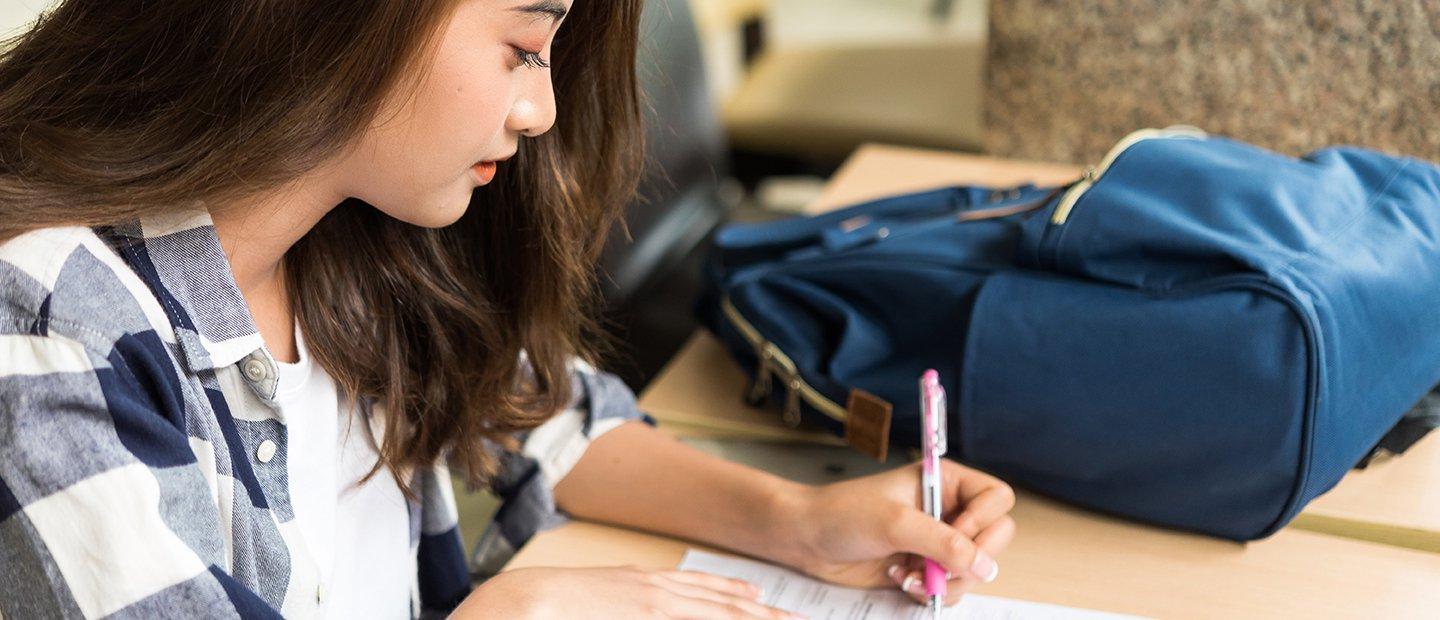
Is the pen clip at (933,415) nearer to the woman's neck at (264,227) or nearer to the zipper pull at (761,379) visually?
the zipper pull at (761,379)

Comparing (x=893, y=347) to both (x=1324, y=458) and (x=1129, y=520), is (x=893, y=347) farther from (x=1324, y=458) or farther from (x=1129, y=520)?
(x=1324, y=458)

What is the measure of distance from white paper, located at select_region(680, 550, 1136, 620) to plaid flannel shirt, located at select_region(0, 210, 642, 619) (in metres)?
0.32

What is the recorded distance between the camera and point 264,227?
83 centimetres

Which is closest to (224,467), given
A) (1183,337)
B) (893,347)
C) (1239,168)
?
(893,347)

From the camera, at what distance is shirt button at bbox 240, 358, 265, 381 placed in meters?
0.82

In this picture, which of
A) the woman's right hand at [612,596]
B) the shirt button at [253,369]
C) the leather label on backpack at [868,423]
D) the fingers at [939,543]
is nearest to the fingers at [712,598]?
the woman's right hand at [612,596]

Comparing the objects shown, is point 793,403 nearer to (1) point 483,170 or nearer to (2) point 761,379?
(2) point 761,379

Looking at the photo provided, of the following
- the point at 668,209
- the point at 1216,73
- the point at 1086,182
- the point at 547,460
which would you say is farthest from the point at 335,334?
the point at 1216,73

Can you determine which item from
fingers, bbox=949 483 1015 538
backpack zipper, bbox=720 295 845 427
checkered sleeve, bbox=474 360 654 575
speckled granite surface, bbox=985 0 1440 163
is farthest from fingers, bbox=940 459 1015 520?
speckled granite surface, bbox=985 0 1440 163

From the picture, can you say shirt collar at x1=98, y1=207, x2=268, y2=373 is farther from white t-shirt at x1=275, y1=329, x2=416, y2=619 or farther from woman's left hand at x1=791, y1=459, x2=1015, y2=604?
woman's left hand at x1=791, y1=459, x2=1015, y2=604

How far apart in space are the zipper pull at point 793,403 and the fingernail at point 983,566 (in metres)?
0.29

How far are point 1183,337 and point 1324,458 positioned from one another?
5.2 inches

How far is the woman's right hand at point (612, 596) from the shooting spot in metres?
0.83

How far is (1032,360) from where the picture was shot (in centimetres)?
98
